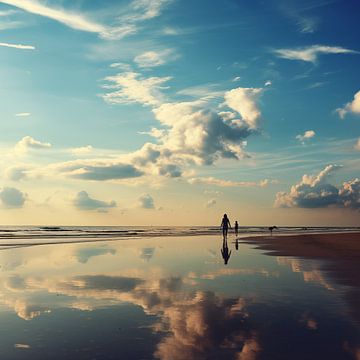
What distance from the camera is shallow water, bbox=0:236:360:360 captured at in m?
7.63

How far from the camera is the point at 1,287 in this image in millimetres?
15023

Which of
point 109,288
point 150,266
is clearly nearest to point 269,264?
point 150,266

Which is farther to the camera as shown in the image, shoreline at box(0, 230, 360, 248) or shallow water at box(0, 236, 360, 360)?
shoreline at box(0, 230, 360, 248)

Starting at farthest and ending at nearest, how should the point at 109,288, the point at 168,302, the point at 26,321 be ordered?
the point at 109,288
the point at 168,302
the point at 26,321

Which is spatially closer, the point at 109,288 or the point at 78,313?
the point at 78,313

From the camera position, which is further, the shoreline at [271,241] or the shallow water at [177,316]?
the shoreline at [271,241]

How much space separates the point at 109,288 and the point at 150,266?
685cm

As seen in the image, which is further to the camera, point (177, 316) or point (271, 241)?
point (271, 241)

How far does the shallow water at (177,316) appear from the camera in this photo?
763cm

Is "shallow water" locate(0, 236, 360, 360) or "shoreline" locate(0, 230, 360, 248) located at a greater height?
"shallow water" locate(0, 236, 360, 360)

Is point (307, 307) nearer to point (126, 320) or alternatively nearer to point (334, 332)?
point (334, 332)

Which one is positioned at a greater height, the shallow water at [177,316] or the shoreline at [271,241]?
the shallow water at [177,316]

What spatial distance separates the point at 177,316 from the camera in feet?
33.8

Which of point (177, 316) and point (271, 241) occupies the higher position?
point (177, 316)
